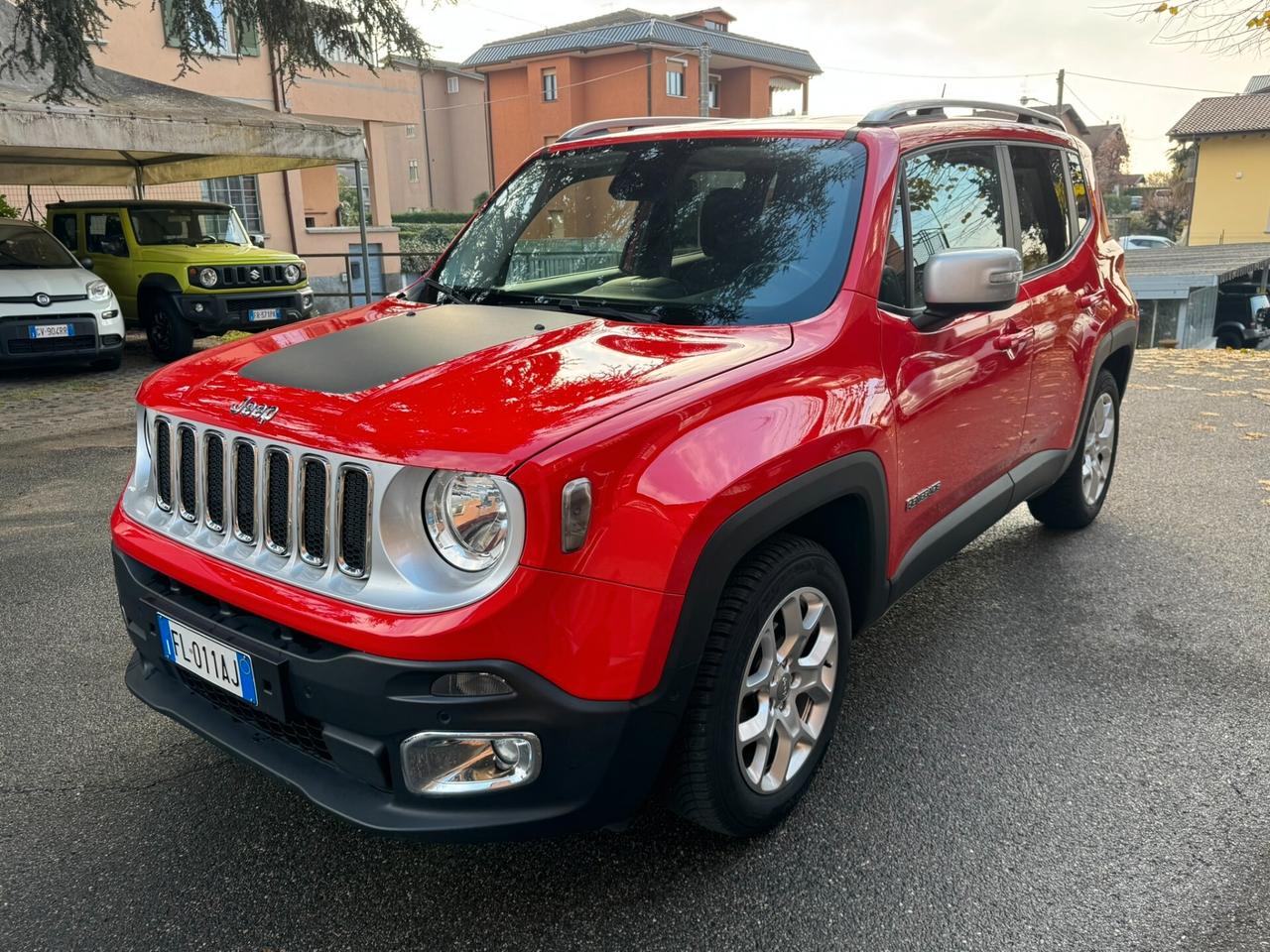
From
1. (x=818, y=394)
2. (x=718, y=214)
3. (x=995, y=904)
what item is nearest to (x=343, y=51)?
(x=718, y=214)

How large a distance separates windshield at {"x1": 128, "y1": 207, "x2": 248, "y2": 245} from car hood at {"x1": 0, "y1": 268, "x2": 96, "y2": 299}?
167 centimetres

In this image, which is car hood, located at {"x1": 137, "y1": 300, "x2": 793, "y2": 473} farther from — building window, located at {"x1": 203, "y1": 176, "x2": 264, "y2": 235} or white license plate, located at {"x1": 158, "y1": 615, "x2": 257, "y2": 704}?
building window, located at {"x1": 203, "y1": 176, "x2": 264, "y2": 235}

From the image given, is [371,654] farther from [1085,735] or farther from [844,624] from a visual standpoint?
→ [1085,735]

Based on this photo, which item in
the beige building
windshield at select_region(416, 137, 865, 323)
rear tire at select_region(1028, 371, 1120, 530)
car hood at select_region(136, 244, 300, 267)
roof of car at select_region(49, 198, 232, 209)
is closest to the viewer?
windshield at select_region(416, 137, 865, 323)

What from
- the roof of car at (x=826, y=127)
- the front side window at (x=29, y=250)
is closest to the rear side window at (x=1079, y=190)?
the roof of car at (x=826, y=127)

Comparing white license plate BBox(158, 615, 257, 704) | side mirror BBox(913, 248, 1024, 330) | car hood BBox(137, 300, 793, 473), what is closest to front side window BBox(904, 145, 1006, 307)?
side mirror BBox(913, 248, 1024, 330)

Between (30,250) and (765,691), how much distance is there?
10.8 m

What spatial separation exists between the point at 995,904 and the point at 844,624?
30.8 inches

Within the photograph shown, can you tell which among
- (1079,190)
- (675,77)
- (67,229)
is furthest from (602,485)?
(675,77)

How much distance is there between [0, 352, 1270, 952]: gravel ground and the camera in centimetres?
234

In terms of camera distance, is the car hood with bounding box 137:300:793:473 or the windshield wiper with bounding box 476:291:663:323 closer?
the car hood with bounding box 137:300:793:473

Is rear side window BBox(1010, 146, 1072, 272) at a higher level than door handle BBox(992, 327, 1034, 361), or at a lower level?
higher

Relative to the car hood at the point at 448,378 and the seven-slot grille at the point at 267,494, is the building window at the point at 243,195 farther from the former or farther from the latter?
the seven-slot grille at the point at 267,494

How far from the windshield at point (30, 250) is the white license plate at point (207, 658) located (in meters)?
9.59
